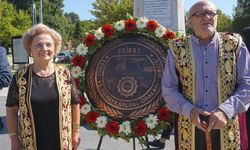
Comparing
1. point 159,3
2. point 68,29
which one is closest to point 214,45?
point 159,3

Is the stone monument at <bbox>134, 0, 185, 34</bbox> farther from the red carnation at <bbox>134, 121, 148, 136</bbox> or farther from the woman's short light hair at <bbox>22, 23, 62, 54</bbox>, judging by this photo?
the woman's short light hair at <bbox>22, 23, 62, 54</bbox>

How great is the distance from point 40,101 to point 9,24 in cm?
3730

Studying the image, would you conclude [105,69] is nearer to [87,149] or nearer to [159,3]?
[87,149]

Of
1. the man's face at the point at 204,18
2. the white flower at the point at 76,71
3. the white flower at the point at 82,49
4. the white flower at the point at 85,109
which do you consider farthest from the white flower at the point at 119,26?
the man's face at the point at 204,18

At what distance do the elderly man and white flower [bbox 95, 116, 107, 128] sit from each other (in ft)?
5.19

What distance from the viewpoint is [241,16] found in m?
41.9

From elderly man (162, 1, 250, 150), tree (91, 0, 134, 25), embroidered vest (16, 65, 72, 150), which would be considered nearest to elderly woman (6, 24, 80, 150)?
embroidered vest (16, 65, 72, 150)

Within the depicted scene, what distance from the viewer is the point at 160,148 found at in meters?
6.64

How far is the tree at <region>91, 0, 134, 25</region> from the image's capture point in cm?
3055

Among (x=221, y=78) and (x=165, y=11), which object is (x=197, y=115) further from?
(x=165, y=11)

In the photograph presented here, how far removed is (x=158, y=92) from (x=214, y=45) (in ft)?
5.22

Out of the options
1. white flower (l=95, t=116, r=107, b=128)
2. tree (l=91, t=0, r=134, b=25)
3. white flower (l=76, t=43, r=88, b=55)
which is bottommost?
white flower (l=95, t=116, r=107, b=128)

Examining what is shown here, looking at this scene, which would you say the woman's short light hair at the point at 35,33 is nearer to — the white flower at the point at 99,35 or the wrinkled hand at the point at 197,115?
the wrinkled hand at the point at 197,115

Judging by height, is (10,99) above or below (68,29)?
below
